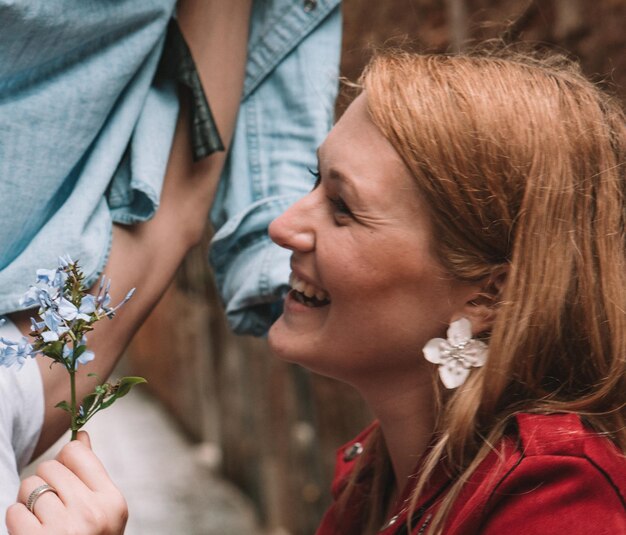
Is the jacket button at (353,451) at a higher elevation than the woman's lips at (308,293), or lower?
lower

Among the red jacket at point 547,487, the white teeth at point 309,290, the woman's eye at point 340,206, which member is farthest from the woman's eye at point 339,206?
the red jacket at point 547,487

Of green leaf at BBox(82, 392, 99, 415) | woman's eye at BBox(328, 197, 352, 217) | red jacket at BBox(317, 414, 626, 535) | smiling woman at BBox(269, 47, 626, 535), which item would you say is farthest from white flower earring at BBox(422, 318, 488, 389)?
green leaf at BBox(82, 392, 99, 415)

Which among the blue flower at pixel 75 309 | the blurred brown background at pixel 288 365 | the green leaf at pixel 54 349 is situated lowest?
the blurred brown background at pixel 288 365

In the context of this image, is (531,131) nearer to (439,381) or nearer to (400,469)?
(439,381)

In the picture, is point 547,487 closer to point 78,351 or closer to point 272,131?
point 78,351

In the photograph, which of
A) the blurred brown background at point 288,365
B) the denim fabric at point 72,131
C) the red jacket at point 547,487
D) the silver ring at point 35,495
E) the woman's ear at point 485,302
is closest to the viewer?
the silver ring at point 35,495

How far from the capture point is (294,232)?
1.87 meters

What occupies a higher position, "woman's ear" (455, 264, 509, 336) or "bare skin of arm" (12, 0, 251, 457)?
"bare skin of arm" (12, 0, 251, 457)

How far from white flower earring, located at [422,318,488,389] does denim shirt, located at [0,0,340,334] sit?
415 mm

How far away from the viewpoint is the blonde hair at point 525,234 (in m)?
1.71

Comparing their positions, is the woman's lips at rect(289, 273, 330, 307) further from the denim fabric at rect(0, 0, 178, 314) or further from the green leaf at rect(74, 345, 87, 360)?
the green leaf at rect(74, 345, 87, 360)

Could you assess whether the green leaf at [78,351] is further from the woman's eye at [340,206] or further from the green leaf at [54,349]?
the woman's eye at [340,206]

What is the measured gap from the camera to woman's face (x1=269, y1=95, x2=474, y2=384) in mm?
1798

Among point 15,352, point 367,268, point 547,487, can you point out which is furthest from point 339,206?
point 15,352
